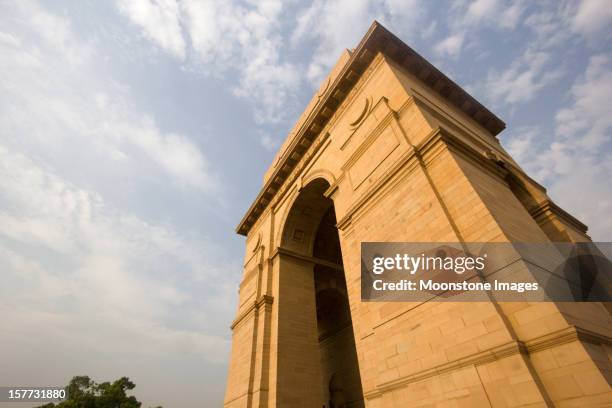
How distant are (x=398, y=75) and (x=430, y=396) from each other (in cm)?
959

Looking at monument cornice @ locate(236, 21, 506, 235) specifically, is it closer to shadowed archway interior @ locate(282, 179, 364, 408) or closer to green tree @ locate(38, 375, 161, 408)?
shadowed archway interior @ locate(282, 179, 364, 408)

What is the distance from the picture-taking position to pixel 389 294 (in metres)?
6.98

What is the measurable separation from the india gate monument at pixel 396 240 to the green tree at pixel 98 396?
25936 mm

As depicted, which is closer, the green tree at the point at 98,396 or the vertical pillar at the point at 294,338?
the vertical pillar at the point at 294,338

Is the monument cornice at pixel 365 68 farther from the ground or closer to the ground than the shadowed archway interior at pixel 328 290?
farther from the ground

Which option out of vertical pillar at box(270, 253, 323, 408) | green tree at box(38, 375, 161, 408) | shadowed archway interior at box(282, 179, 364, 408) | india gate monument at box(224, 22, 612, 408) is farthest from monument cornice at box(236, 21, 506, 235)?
green tree at box(38, 375, 161, 408)

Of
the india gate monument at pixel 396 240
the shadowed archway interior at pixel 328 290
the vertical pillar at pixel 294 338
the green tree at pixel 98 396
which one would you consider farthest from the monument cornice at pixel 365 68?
the green tree at pixel 98 396

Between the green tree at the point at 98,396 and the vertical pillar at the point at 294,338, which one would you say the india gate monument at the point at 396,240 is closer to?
the vertical pillar at the point at 294,338

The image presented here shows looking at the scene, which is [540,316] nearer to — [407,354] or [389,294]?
[407,354]

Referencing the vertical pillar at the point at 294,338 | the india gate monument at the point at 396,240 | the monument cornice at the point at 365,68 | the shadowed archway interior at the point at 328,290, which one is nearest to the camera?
the india gate monument at the point at 396,240

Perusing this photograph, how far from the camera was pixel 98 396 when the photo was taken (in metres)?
30.9

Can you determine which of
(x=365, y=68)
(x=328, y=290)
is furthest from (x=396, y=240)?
(x=328, y=290)

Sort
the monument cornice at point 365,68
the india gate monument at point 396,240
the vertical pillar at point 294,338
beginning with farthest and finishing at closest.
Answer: the monument cornice at point 365,68, the vertical pillar at point 294,338, the india gate monument at point 396,240

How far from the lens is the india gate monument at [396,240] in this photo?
4.46 m
